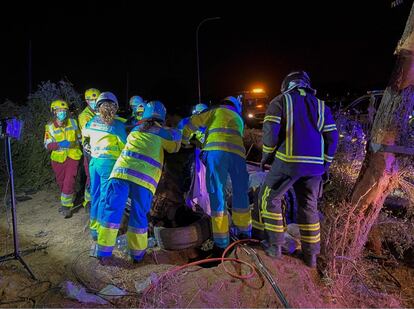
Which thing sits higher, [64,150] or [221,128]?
[221,128]

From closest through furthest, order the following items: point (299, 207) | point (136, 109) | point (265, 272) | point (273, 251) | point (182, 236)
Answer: point (265, 272)
point (299, 207)
point (273, 251)
point (182, 236)
point (136, 109)

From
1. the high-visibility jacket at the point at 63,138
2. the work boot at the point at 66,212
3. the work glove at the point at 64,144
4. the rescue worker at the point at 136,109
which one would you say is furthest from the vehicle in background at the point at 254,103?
the work boot at the point at 66,212

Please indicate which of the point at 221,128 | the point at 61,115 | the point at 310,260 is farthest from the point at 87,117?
the point at 310,260

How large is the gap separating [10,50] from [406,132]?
27.5m

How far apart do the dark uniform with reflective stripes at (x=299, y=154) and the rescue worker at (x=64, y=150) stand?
12.5ft

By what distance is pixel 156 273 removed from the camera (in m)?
3.64

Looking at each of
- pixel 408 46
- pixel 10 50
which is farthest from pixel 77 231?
pixel 10 50

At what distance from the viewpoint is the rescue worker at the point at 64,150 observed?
5.94 metres

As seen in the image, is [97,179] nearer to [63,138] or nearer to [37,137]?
[63,138]

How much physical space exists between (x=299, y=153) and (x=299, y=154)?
0.4 inches

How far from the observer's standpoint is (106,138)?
4.40 meters

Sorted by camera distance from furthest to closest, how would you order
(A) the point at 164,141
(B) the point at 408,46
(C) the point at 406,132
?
(A) the point at 164,141, (C) the point at 406,132, (B) the point at 408,46

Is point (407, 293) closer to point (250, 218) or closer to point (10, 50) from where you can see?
point (250, 218)

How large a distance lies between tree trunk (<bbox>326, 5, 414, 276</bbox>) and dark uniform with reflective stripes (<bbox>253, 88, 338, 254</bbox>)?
1.40 ft
